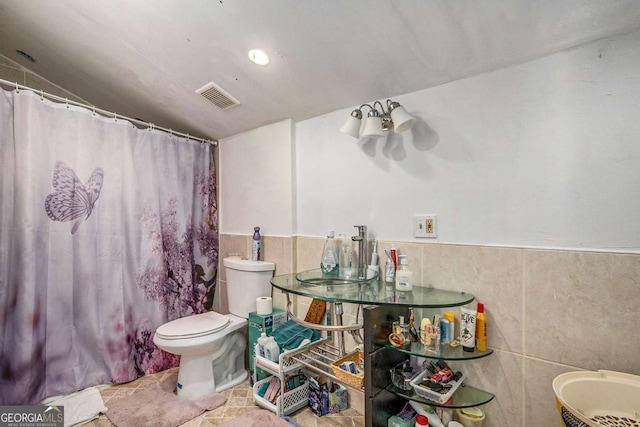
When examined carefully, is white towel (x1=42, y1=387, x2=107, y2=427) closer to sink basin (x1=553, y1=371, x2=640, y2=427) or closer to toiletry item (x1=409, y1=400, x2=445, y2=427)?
toiletry item (x1=409, y1=400, x2=445, y2=427)

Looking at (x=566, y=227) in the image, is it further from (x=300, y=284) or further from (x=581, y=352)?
(x=300, y=284)

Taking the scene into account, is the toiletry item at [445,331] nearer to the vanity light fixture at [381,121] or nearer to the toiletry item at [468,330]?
the toiletry item at [468,330]

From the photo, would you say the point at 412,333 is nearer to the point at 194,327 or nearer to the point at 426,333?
the point at 426,333

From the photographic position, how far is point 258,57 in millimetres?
1438

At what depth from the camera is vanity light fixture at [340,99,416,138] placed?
128cm

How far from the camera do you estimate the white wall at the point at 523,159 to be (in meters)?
0.98

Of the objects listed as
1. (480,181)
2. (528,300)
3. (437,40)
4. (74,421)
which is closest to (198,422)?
(74,421)

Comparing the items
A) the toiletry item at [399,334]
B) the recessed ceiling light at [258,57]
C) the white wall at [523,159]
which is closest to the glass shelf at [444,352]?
the toiletry item at [399,334]

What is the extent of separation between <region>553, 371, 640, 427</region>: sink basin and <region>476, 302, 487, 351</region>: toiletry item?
245 millimetres

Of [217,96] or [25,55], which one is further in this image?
[25,55]

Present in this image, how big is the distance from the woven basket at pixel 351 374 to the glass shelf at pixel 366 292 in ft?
1.18

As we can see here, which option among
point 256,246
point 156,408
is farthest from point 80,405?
point 256,246

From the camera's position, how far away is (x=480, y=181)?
4.03 feet

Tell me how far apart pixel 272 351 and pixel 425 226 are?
1.06m
